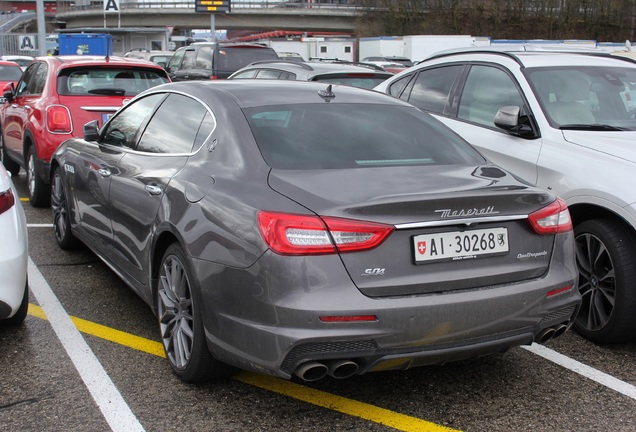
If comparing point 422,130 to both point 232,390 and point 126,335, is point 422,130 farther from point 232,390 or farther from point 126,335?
point 126,335

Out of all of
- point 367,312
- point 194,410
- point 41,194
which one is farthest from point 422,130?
point 41,194

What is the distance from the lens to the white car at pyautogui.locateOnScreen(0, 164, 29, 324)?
13.4 ft

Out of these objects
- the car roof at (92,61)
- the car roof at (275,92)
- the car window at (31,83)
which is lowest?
the car window at (31,83)

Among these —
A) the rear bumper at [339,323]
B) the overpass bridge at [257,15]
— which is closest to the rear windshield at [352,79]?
the rear bumper at [339,323]

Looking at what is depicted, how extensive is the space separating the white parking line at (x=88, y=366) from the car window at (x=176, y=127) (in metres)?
1.20

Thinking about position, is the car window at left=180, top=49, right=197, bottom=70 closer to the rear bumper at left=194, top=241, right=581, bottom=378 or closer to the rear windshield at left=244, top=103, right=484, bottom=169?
the rear windshield at left=244, top=103, right=484, bottom=169

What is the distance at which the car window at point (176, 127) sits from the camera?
4199 mm

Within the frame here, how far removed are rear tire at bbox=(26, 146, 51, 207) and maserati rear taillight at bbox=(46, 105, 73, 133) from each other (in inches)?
16.7

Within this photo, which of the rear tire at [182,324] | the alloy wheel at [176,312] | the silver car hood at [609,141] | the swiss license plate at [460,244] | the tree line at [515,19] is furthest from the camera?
the tree line at [515,19]

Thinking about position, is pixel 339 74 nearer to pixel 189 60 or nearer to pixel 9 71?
pixel 189 60

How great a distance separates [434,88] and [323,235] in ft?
12.3

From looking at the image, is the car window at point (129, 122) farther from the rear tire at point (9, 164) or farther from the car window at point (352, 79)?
the rear tire at point (9, 164)

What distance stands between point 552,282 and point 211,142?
1.82 metres

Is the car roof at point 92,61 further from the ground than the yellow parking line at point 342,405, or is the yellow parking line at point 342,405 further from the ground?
the car roof at point 92,61
